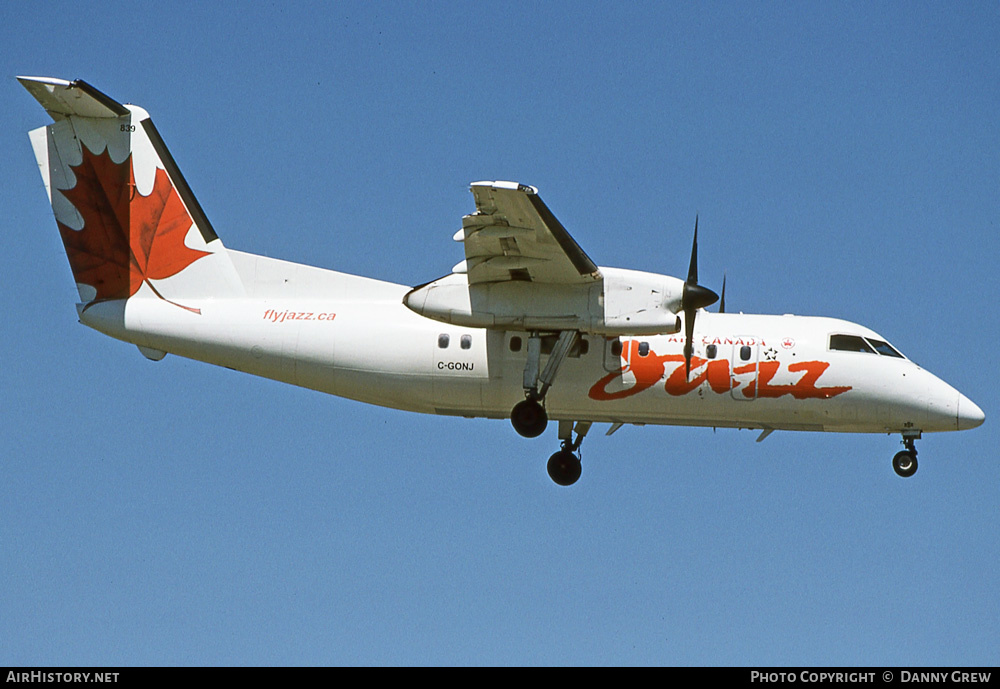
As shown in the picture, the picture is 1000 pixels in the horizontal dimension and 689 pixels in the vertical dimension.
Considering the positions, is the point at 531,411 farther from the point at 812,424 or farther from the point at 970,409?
the point at 970,409

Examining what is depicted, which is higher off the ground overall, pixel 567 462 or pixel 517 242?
pixel 517 242

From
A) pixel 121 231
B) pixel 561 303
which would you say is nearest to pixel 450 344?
pixel 561 303

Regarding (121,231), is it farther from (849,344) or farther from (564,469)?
(849,344)

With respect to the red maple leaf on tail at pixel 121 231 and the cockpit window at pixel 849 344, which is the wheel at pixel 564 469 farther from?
the red maple leaf on tail at pixel 121 231

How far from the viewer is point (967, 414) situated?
796 inches

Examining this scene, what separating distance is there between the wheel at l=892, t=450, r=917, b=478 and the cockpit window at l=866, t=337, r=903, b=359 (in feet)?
5.28

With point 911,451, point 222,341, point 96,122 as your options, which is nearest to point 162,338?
point 222,341

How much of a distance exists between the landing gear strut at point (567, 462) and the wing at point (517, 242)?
324cm

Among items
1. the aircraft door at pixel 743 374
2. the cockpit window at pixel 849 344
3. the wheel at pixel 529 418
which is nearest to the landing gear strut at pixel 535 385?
the wheel at pixel 529 418

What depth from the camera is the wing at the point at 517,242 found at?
56.4 feet

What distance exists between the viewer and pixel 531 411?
19172 millimetres

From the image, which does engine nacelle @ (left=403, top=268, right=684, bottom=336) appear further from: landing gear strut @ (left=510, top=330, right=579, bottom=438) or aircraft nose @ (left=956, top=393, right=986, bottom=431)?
aircraft nose @ (left=956, top=393, right=986, bottom=431)

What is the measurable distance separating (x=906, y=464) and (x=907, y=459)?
0.09m
